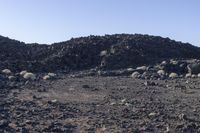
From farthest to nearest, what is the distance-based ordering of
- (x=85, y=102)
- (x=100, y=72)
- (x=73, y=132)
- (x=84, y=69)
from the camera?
(x=84, y=69), (x=100, y=72), (x=85, y=102), (x=73, y=132)

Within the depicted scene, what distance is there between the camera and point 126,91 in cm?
1842

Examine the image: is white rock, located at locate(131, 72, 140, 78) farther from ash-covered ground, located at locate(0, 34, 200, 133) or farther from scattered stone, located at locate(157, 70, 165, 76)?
scattered stone, located at locate(157, 70, 165, 76)

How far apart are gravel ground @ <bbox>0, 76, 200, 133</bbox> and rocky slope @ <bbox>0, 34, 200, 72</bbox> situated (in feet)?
16.8

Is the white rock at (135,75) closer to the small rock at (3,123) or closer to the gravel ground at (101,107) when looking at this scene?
the gravel ground at (101,107)

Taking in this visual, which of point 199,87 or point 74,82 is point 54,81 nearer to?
point 74,82

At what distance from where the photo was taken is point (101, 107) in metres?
14.8

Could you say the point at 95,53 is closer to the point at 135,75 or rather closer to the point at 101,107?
the point at 135,75

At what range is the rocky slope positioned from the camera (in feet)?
86.5

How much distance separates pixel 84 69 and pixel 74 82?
211 inches

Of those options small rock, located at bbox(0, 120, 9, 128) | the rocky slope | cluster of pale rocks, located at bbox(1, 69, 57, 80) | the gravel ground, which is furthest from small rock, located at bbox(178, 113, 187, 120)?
the rocky slope

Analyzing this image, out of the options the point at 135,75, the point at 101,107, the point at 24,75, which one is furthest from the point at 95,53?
the point at 101,107

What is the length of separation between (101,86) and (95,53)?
835 centimetres

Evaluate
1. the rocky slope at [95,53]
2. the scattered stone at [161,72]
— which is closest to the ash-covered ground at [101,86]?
the rocky slope at [95,53]

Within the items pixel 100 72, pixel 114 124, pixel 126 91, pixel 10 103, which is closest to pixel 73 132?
pixel 114 124
